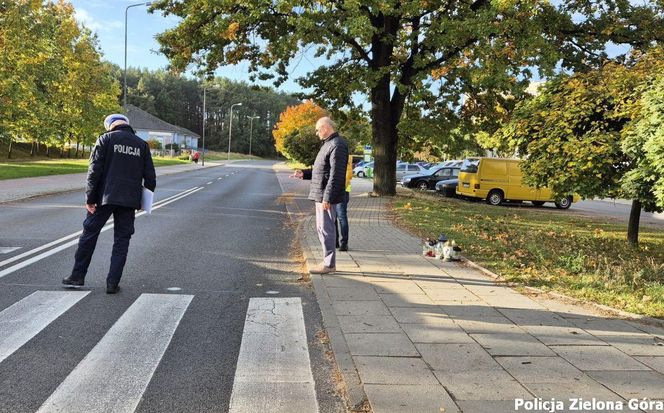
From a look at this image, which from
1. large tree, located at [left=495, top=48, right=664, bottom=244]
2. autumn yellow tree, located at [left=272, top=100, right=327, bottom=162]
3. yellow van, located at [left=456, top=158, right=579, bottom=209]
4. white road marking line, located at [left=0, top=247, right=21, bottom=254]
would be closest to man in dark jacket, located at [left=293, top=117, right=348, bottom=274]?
large tree, located at [left=495, top=48, right=664, bottom=244]

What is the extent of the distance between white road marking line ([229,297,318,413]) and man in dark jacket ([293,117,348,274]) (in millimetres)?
1448

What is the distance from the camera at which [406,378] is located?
355 cm

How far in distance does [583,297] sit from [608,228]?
982cm

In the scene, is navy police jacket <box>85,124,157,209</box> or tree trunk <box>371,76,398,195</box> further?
tree trunk <box>371,76,398,195</box>

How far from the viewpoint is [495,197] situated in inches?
878

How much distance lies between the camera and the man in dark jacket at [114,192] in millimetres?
5645

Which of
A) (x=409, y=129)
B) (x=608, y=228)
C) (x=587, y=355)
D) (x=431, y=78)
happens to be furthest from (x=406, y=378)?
(x=431, y=78)

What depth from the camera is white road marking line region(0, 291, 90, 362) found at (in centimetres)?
412

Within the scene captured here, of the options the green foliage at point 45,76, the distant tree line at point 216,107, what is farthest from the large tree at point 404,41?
the distant tree line at point 216,107

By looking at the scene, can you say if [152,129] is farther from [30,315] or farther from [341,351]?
[341,351]

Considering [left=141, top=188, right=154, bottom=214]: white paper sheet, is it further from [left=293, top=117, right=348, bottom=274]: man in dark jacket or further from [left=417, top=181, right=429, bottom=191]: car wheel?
[left=417, top=181, right=429, bottom=191]: car wheel

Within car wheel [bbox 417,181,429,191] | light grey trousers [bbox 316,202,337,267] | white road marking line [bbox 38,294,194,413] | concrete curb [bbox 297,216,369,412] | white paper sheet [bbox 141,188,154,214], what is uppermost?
white paper sheet [bbox 141,188,154,214]

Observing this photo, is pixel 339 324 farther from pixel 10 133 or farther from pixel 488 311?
pixel 10 133

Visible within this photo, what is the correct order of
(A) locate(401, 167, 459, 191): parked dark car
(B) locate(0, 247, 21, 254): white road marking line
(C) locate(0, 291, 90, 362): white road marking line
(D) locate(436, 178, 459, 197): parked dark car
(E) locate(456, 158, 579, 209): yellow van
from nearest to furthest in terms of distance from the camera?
(C) locate(0, 291, 90, 362): white road marking line
(B) locate(0, 247, 21, 254): white road marking line
(E) locate(456, 158, 579, 209): yellow van
(D) locate(436, 178, 459, 197): parked dark car
(A) locate(401, 167, 459, 191): parked dark car
